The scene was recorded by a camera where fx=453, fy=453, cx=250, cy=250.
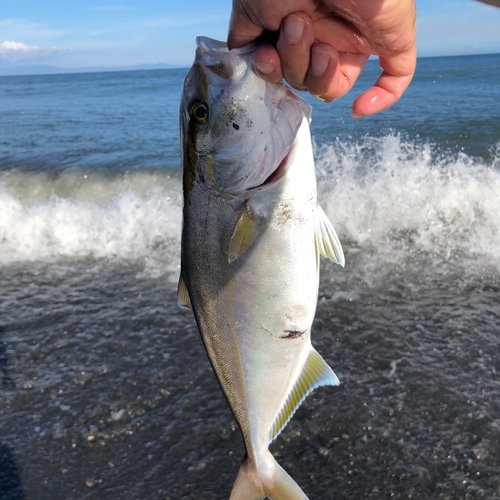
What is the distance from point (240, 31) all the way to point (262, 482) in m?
1.74

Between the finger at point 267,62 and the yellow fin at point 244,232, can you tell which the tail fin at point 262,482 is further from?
the finger at point 267,62

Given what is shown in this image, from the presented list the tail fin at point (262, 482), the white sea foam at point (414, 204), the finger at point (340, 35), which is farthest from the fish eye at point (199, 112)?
the white sea foam at point (414, 204)

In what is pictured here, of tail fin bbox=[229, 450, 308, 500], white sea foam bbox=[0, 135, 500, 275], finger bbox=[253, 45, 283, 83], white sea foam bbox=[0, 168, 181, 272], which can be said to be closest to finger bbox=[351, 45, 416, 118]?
finger bbox=[253, 45, 283, 83]

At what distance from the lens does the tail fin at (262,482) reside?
6.28ft

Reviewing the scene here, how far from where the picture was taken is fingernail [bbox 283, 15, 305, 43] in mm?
1350

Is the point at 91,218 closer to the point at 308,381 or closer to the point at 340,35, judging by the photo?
the point at 308,381

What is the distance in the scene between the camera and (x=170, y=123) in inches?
622

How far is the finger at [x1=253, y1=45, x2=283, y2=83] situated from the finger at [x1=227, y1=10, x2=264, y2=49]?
58 mm

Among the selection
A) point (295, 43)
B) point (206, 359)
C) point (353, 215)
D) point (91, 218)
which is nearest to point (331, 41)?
point (295, 43)

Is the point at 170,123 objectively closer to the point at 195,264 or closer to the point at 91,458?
the point at 91,458

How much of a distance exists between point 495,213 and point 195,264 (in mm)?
6120

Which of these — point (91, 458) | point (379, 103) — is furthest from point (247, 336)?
point (91, 458)

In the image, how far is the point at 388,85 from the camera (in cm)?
164

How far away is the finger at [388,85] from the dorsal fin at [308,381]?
3.21ft
